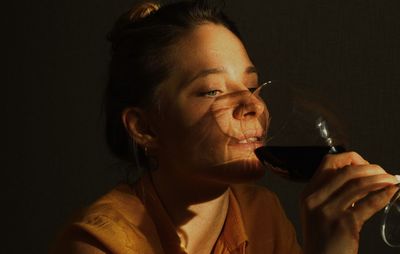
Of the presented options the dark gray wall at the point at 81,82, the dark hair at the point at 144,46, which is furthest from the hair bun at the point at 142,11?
the dark gray wall at the point at 81,82

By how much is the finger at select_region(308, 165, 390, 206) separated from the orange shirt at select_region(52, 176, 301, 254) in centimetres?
33

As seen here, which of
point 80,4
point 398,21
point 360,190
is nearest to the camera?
point 360,190

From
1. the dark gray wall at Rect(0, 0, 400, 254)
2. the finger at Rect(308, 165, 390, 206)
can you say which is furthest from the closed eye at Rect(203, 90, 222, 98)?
the dark gray wall at Rect(0, 0, 400, 254)

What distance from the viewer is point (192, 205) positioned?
1.20 metres

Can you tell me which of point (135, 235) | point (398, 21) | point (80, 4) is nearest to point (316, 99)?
point (135, 235)

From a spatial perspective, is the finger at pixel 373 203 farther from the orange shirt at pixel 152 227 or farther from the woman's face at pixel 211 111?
the orange shirt at pixel 152 227

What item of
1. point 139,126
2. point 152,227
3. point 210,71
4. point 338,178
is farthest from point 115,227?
point 338,178

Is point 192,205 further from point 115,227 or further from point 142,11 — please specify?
point 142,11

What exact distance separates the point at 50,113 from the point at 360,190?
124 cm

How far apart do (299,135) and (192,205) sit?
27 centimetres

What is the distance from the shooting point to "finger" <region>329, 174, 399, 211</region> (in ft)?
2.88

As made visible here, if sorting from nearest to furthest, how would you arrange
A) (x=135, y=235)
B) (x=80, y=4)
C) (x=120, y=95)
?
(x=135, y=235) < (x=120, y=95) < (x=80, y=4)

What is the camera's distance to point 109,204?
1190 mm

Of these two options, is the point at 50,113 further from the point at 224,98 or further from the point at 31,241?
the point at 224,98
